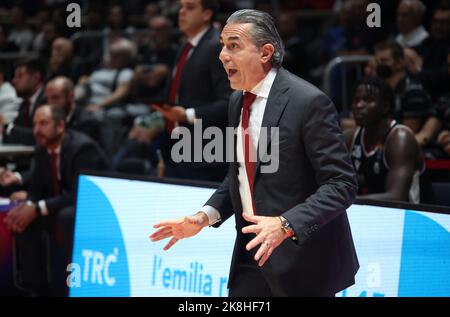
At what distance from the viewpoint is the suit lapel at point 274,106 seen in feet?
10.1

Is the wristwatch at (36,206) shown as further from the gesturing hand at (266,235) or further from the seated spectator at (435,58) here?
the gesturing hand at (266,235)

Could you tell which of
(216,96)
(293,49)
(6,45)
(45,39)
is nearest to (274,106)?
(216,96)

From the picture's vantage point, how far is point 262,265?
3111mm

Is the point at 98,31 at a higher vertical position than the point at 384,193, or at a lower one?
higher

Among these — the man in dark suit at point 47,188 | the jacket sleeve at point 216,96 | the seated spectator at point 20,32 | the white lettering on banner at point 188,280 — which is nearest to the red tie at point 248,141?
the white lettering on banner at point 188,280

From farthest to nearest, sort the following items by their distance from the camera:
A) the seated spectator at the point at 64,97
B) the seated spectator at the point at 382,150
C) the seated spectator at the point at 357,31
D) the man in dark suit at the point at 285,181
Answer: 1. the seated spectator at the point at 357,31
2. the seated spectator at the point at 64,97
3. the seated spectator at the point at 382,150
4. the man in dark suit at the point at 285,181

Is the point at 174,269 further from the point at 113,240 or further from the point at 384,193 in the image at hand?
the point at 384,193

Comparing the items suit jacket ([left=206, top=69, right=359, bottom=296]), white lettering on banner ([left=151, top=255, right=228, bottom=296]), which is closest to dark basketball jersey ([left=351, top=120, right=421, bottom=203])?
white lettering on banner ([left=151, top=255, right=228, bottom=296])

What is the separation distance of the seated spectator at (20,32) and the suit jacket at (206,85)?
6.58 meters

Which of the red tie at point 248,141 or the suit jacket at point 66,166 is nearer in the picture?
the red tie at point 248,141

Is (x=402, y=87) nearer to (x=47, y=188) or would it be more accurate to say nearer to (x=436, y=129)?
(x=436, y=129)

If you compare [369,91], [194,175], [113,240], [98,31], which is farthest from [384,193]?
[98,31]
